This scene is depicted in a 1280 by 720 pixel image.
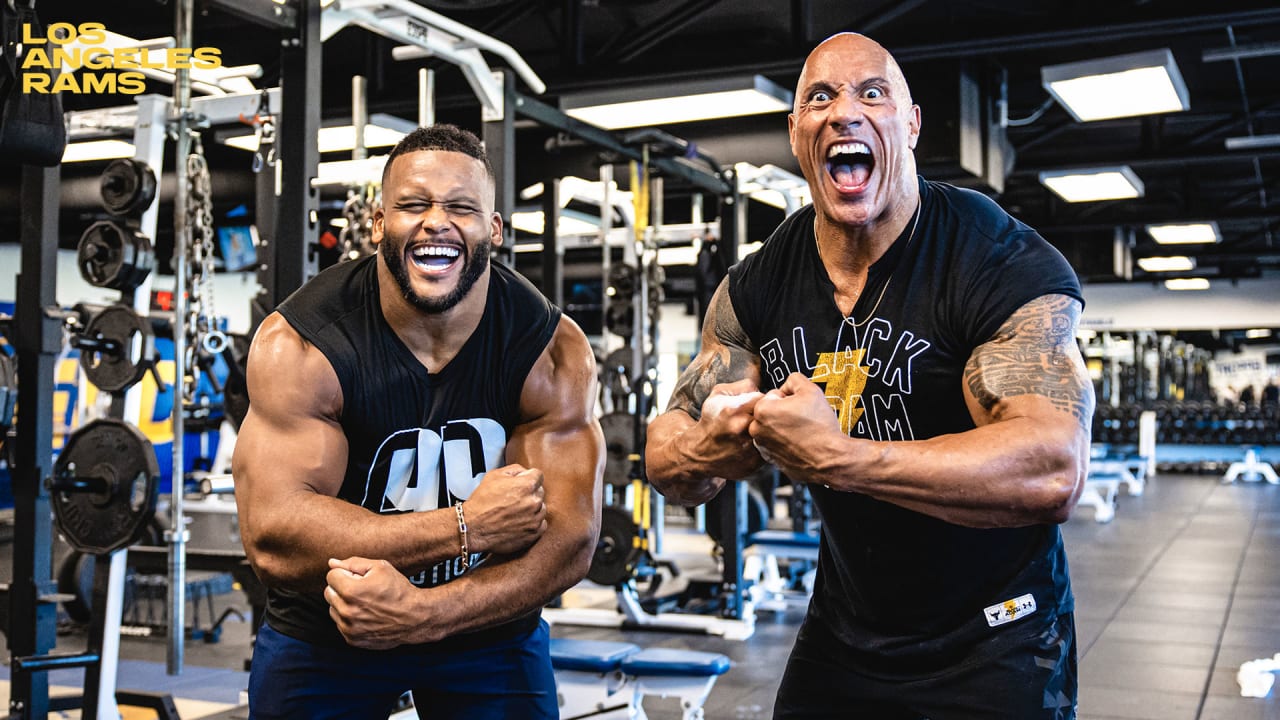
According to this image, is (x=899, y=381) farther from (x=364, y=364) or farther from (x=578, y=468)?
(x=364, y=364)

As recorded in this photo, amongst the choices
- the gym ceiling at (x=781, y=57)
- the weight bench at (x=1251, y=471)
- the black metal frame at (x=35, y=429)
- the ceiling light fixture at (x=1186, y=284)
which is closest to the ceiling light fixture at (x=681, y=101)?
the gym ceiling at (x=781, y=57)

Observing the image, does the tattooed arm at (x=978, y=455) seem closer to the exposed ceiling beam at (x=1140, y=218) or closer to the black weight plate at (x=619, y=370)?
the black weight plate at (x=619, y=370)

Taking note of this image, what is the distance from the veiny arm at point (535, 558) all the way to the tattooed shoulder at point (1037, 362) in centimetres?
65

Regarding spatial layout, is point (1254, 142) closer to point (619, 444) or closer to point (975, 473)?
point (619, 444)

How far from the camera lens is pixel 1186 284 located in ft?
51.2

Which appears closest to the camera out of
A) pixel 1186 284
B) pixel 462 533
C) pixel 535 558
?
pixel 462 533

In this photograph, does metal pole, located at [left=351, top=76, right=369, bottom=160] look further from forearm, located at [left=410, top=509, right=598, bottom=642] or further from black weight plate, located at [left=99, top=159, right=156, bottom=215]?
forearm, located at [left=410, top=509, right=598, bottom=642]

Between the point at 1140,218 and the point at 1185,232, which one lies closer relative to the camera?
the point at 1140,218

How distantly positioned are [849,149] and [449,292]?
639 mm

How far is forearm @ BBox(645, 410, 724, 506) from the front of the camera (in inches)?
59.7

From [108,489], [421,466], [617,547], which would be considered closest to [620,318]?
[617,547]

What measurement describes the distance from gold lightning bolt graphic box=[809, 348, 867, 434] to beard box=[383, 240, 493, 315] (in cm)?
57

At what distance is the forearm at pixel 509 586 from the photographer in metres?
1.59

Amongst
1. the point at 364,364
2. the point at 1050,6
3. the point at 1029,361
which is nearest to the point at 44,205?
the point at 364,364
